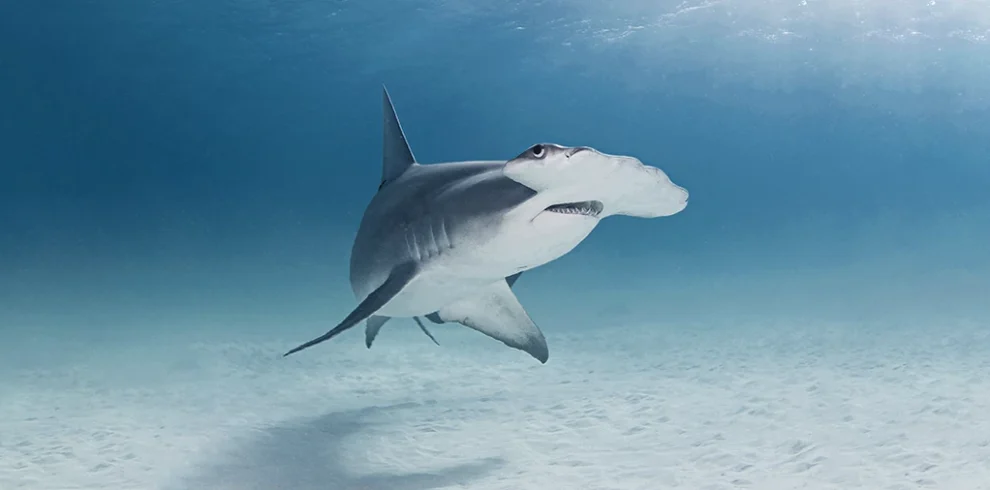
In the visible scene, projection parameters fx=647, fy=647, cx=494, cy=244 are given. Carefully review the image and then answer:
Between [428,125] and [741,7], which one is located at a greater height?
[428,125]

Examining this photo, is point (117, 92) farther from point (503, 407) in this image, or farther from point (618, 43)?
point (503, 407)

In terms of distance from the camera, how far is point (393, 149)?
5602 mm

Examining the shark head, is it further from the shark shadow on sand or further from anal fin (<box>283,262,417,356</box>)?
the shark shadow on sand

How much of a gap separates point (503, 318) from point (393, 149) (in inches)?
72.6

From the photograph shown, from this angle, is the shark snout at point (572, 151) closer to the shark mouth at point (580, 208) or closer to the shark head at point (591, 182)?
the shark head at point (591, 182)

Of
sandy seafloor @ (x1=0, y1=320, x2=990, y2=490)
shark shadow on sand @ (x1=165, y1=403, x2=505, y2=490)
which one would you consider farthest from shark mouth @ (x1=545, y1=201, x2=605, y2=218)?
shark shadow on sand @ (x1=165, y1=403, x2=505, y2=490)

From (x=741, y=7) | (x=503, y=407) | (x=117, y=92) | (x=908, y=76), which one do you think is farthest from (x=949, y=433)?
(x=117, y=92)

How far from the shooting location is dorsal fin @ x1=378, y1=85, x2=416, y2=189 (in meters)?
5.48

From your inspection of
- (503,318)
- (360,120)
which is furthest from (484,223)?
(360,120)

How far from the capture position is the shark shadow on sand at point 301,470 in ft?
12.8

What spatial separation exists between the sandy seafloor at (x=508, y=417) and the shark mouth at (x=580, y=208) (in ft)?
5.36

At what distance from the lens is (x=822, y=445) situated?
14.4 feet

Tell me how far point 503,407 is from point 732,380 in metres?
2.67

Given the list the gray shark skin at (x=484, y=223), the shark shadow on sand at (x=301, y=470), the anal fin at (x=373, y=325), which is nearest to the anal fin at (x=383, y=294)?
the gray shark skin at (x=484, y=223)
